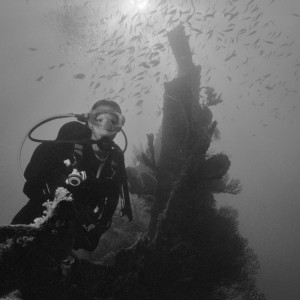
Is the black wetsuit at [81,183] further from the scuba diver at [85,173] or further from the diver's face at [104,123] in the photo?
the diver's face at [104,123]

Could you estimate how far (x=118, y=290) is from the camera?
9.55 ft

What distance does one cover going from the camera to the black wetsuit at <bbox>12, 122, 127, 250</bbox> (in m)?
2.88

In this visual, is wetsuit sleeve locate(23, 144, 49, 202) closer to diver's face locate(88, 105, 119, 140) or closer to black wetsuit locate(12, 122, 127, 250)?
black wetsuit locate(12, 122, 127, 250)

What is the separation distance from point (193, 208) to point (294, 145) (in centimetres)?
13794

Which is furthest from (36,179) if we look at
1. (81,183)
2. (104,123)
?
(104,123)

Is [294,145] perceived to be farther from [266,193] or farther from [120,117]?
[120,117]

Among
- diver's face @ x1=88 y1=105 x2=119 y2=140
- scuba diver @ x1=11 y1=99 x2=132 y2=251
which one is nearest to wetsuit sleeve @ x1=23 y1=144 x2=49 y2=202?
scuba diver @ x1=11 y1=99 x2=132 y2=251

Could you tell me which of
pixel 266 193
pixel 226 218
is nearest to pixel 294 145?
pixel 266 193

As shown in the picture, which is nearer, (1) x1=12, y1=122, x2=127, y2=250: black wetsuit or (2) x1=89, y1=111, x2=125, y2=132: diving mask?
(1) x1=12, y1=122, x2=127, y2=250: black wetsuit

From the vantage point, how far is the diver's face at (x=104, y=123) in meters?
3.67

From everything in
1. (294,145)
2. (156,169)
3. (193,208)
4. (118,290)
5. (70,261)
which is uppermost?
(294,145)

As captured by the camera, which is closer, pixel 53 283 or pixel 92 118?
pixel 53 283

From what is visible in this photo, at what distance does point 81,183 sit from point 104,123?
106 cm

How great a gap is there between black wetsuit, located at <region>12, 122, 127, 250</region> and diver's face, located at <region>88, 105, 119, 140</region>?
0.11 metres
